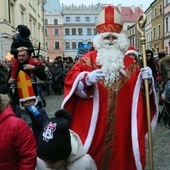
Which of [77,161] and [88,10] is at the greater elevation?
[88,10]

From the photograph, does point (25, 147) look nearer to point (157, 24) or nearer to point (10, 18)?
point (10, 18)

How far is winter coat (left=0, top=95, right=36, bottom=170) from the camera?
2283 millimetres

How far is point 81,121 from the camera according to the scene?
2.82 meters

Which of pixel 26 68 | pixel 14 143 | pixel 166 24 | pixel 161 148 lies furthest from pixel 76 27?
pixel 14 143

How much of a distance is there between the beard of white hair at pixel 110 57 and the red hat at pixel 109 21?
0.08 meters

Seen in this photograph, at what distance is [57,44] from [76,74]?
232 feet

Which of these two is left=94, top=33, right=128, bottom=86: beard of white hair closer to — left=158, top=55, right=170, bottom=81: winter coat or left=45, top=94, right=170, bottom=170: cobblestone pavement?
left=45, top=94, right=170, bottom=170: cobblestone pavement

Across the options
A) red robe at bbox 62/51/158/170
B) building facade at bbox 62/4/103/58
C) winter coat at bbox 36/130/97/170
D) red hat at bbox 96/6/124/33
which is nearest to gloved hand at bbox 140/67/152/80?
red robe at bbox 62/51/158/170

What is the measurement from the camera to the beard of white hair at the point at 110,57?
280 cm

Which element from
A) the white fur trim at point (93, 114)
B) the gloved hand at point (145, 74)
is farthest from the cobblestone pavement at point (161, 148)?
the gloved hand at point (145, 74)

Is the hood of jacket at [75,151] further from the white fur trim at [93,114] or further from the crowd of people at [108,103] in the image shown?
the white fur trim at [93,114]

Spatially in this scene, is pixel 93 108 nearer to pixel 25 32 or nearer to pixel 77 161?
pixel 77 161

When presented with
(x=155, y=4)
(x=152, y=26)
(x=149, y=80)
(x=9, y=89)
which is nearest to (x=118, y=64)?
(x=149, y=80)

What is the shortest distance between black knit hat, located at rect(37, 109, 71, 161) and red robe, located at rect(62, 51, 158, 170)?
66 centimetres
